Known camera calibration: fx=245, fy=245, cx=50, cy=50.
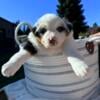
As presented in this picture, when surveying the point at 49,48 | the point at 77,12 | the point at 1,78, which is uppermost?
the point at 77,12

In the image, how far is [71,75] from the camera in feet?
2.95

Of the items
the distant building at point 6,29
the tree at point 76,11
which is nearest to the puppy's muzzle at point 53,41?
the distant building at point 6,29

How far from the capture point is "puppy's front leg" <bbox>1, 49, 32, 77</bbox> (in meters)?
0.84

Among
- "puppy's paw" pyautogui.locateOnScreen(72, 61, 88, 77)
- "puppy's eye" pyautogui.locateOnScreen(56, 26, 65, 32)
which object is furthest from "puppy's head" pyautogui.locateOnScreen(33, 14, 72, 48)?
"puppy's paw" pyautogui.locateOnScreen(72, 61, 88, 77)

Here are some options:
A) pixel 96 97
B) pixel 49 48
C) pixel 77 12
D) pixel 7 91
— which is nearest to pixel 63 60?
pixel 49 48

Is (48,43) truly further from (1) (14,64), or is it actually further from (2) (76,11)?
(2) (76,11)

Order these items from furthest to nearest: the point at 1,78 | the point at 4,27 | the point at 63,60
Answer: the point at 4,27, the point at 1,78, the point at 63,60

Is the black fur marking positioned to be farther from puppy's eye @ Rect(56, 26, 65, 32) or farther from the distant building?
the distant building

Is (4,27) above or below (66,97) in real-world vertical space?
above

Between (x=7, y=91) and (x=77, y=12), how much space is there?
34.1 feet

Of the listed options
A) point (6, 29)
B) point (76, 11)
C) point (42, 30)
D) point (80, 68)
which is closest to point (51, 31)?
point (42, 30)

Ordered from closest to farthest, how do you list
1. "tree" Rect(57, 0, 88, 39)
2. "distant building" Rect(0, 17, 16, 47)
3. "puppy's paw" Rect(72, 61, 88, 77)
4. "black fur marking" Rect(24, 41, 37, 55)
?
"puppy's paw" Rect(72, 61, 88, 77)
"black fur marking" Rect(24, 41, 37, 55)
"distant building" Rect(0, 17, 16, 47)
"tree" Rect(57, 0, 88, 39)

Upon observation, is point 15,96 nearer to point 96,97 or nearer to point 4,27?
point 96,97

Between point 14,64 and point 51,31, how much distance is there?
6.8 inches
